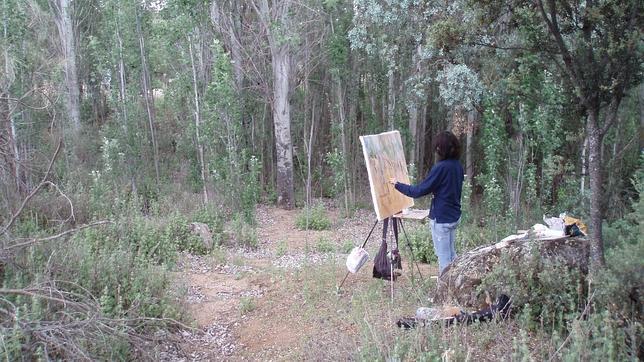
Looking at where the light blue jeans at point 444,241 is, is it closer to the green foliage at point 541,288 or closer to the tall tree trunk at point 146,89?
the green foliage at point 541,288

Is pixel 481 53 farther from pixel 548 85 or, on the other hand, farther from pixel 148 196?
pixel 148 196

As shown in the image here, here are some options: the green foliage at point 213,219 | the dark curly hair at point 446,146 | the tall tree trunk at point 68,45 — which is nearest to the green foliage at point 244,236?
the green foliage at point 213,219

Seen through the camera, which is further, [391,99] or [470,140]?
[391,99]

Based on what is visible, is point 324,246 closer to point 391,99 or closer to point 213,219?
point 213,219

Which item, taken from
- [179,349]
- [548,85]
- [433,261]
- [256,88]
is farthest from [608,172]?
[256,88]

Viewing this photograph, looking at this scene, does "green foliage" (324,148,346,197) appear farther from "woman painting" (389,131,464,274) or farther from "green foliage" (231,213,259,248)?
"woman painting" (389,131,464,274)

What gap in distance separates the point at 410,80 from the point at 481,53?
461 cm

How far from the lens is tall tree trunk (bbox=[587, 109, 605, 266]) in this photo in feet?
13.3

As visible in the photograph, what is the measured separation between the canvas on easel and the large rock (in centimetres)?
92

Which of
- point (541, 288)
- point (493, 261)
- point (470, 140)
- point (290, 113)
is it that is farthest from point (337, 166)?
point (541, 288)

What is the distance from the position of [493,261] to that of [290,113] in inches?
347

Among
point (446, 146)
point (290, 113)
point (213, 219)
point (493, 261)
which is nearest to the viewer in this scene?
point (493, 261)

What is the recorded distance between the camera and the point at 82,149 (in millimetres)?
13398

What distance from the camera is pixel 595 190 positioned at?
4.13 meters
